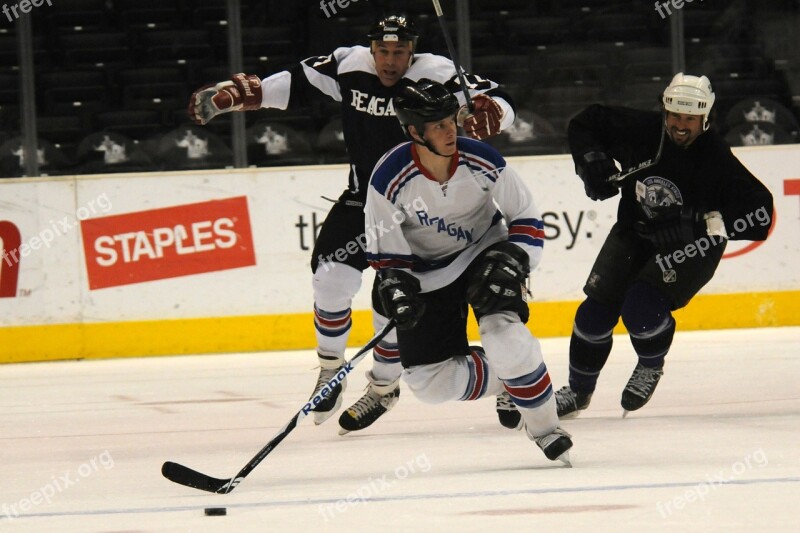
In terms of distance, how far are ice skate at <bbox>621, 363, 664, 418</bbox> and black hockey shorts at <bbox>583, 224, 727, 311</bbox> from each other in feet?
0.85

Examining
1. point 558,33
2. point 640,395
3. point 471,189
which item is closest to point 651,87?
point 558,33

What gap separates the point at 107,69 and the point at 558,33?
3033mm

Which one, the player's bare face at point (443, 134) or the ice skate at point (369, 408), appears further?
the ice skate at point (369, 408)

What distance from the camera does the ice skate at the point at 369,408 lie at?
4945 mm

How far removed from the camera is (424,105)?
3.96 meters

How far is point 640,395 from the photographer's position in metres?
4.96

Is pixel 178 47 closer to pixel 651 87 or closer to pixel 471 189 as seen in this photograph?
pixel 651 87

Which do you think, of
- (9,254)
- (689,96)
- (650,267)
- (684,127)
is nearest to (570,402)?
(650,267)

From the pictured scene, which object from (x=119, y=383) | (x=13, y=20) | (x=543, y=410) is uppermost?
(x=13, y=20)

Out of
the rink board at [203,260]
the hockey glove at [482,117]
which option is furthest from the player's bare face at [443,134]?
the rink board at [203,260]

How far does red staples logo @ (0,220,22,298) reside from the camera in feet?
26.3

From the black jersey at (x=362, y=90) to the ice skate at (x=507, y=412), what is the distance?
1043mm

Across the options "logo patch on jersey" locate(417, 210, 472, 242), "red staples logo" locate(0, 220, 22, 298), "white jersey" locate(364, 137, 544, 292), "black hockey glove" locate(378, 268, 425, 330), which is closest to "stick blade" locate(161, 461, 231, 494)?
"black hockey glove" locate(378, 268, 425, 330)

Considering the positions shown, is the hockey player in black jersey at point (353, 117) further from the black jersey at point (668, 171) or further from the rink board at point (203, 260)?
the rink board at point (203, 260)
